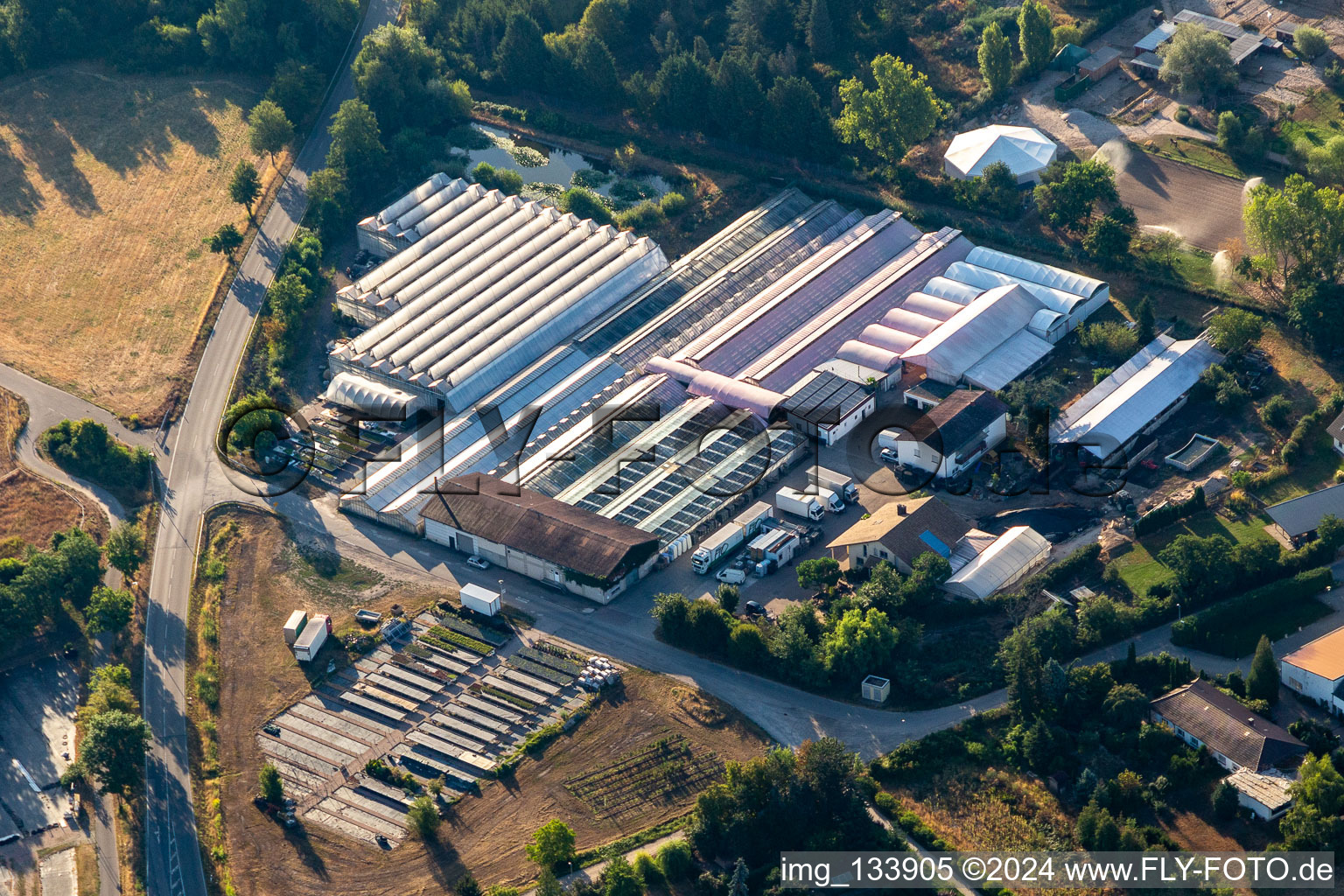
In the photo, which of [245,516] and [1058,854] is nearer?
[1058,854]

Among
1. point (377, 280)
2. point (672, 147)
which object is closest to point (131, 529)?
point (377, 280)

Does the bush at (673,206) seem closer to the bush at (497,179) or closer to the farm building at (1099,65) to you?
the bush at (497,179)

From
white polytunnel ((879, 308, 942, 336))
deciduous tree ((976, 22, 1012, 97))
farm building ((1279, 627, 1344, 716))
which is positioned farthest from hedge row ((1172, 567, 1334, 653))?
deciduous tree ((976, 22, 1012, 97))

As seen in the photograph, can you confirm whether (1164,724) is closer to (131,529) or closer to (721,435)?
(721,435)

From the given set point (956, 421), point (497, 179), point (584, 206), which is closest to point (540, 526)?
point (956, 421)

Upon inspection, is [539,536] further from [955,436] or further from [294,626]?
[955,436]
